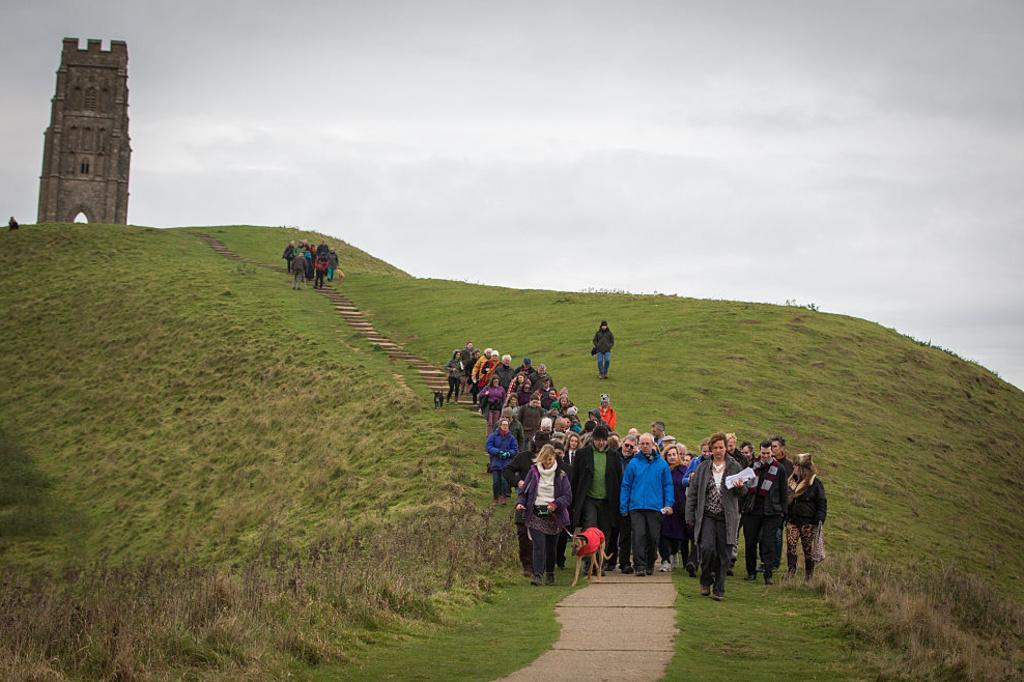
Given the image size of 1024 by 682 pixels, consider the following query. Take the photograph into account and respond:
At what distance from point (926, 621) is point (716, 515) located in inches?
141

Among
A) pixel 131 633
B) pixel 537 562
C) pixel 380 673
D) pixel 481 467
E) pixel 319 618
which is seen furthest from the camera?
pixel 481 467

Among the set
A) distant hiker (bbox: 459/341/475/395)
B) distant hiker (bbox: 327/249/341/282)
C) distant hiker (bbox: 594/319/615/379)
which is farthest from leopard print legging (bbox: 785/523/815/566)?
distant hiker (bbox: 327/249/341/282)

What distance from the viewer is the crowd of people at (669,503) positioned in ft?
55.3

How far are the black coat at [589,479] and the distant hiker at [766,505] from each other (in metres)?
2.19

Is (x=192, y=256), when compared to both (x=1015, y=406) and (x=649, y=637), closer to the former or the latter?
(x=1015, y=406)

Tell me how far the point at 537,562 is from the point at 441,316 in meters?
34.7

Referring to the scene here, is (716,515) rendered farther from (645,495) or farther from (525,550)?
(525,550)

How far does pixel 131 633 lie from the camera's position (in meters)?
10.7

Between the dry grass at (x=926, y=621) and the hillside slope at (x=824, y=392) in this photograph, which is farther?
the hillside slope at (x=824, y=392)

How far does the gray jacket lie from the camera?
1666 cm

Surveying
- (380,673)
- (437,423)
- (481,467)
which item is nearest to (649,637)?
(380,673)

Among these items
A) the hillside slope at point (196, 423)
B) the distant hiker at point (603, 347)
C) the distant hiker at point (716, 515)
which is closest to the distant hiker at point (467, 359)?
the hillside slope at point (196, 423)

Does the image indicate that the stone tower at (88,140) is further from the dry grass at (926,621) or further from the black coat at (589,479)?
the dry grass at (926,621)

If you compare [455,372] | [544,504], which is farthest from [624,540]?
[455,372]
